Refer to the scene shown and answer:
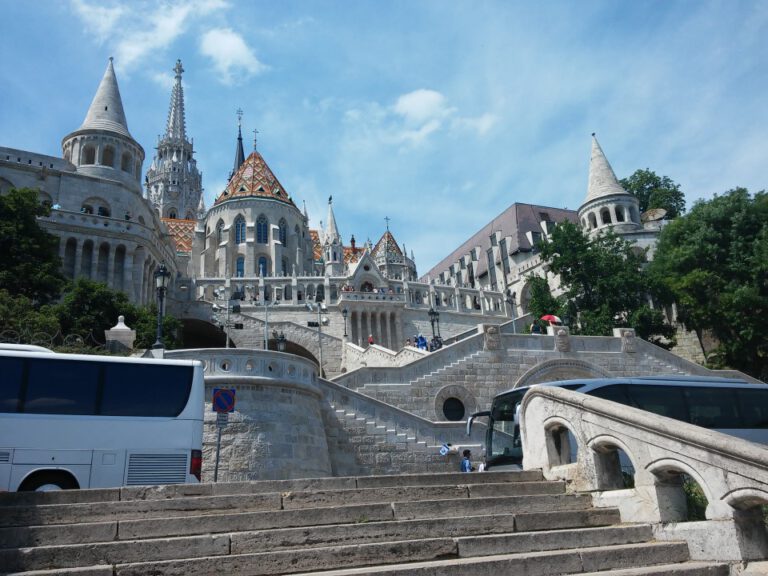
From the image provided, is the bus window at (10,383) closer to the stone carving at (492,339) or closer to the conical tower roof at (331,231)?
the stone carving at (492,339)

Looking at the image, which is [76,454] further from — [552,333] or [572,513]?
[552,333]

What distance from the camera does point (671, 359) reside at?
25.9m

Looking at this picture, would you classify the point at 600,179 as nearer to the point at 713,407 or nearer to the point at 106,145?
the point at 106,145

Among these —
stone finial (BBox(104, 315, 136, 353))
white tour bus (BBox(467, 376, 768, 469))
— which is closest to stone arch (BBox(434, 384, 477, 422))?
white tour bus (BBox(467, 376, 768, 469))

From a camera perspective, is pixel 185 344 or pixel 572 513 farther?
pixel 185 344

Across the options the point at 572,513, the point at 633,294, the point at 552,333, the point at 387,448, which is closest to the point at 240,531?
the point at 572,513

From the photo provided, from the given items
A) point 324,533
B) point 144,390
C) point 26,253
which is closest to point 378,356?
point 26,253

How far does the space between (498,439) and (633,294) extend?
23811 millimetres

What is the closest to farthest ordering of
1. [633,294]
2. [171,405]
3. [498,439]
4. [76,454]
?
[76,454]
[171,405]
[498,439]
[633,294]

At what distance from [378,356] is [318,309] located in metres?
11.8

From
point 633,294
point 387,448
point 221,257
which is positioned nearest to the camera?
point 387,448

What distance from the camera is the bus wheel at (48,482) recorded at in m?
8.59

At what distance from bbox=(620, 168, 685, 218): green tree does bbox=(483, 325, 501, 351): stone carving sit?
132 feet

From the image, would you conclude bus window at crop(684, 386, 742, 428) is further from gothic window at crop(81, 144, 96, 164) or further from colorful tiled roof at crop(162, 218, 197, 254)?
colorful tiled roof at crop(162, 218, 197, 254)
